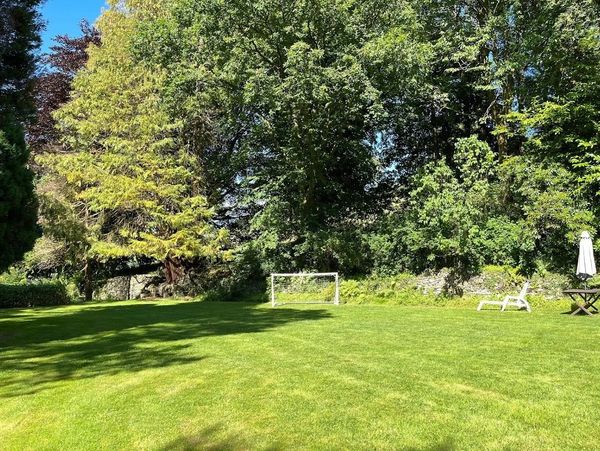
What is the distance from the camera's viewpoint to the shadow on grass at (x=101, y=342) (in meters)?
6.36

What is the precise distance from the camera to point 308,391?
5.02 meters

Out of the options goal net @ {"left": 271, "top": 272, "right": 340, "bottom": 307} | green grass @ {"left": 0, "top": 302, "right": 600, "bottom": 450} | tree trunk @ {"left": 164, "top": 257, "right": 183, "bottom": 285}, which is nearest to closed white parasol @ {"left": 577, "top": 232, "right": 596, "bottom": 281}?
green grass @ {"left": 0, "top": 302, "right": 600, "bottom": 450}

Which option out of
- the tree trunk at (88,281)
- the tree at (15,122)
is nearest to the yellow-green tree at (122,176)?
the tree trunk at (88,281)

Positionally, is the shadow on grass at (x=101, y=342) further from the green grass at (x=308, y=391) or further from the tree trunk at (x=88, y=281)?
the tree trunk at (x=88, y=281)

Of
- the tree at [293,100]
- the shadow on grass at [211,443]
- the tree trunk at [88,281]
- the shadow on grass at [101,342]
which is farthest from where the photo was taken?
the tree trunk at [88,281]

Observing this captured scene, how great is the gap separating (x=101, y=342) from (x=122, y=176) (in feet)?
40.5

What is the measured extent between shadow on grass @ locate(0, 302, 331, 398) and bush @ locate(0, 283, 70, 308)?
857cm

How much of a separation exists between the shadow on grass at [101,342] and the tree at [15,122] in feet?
6.50

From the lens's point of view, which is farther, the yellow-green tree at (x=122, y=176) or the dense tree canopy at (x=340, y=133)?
the yellow-green tree at (x=122, y=176)

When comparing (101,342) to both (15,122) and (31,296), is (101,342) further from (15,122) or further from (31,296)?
(31,296)

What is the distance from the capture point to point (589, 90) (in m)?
16.0

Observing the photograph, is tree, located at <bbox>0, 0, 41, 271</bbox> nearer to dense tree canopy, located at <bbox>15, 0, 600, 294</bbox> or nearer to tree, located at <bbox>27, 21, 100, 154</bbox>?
dense tree canopy, located at <bbox>15, 0, 600, 294</bbox>

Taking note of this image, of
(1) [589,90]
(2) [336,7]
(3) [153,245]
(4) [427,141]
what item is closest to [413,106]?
(4) [427,141]

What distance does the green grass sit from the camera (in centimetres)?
394
